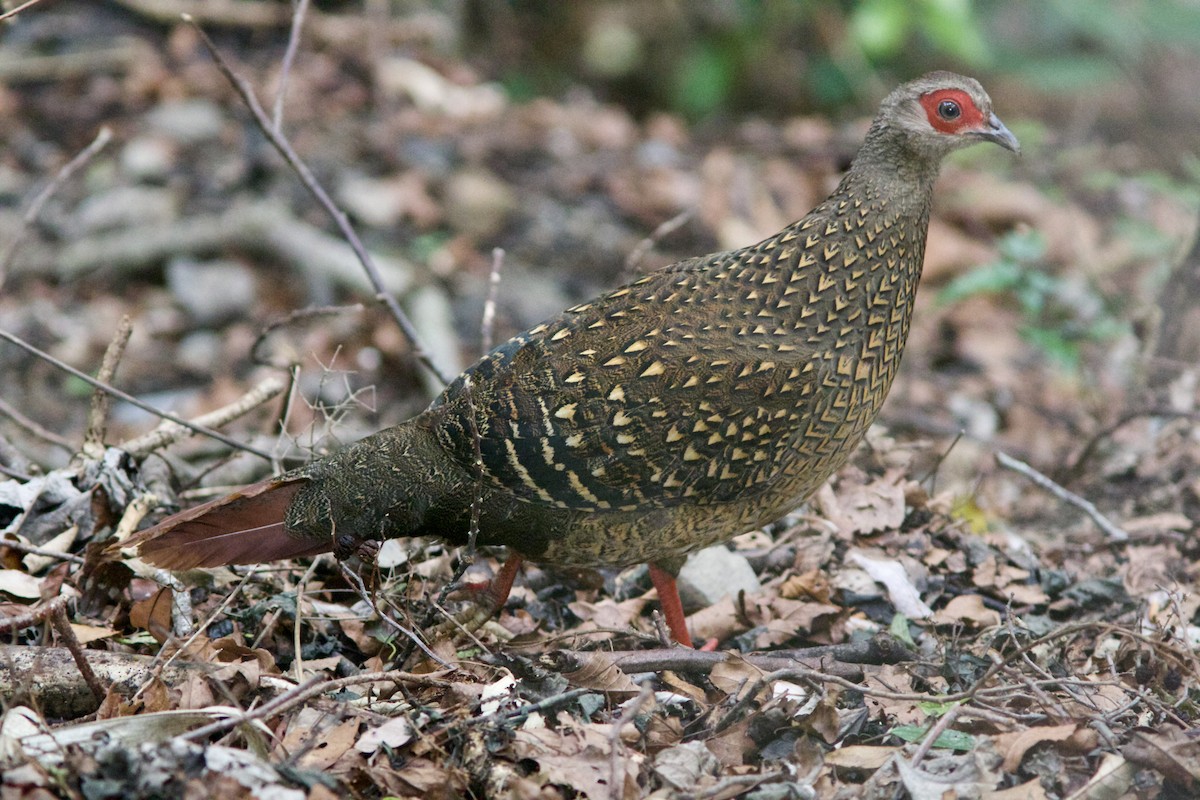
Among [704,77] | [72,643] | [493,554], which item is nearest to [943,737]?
[493,554]

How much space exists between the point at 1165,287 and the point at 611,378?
3.63 m

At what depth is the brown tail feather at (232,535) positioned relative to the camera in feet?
11.3

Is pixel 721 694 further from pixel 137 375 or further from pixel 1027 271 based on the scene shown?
pixel 137 375

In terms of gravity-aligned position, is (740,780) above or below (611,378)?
below

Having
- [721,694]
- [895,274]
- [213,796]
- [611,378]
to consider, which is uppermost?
[895,274]

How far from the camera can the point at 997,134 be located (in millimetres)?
4004

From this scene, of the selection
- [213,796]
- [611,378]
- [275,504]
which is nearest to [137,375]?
[275,504]

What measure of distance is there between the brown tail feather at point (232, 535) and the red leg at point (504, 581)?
20.9 inches

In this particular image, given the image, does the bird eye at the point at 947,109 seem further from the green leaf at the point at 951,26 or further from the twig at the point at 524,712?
the green leaf at the point at 951,26

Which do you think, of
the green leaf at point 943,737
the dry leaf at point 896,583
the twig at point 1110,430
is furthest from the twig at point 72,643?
the twig at point 1110,430

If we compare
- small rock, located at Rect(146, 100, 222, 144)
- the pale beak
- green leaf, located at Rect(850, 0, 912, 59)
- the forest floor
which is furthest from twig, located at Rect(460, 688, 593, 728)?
green leaf, located at Rect(850, 0, 912, 59)

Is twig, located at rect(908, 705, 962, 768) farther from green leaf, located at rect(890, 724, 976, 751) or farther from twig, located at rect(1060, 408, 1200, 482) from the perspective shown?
twig, located at rect(1060, 408, 1200, 482)

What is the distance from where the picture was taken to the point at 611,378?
3.63 meters

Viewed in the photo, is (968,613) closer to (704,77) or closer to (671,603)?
(671,603)
